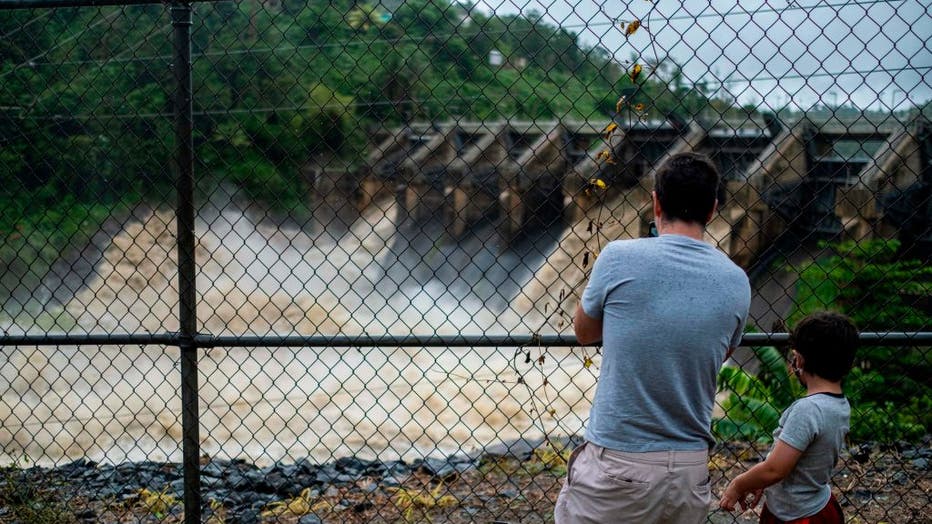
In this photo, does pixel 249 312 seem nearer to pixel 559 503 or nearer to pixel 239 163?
pixel 239 163

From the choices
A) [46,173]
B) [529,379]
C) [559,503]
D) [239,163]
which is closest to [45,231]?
[46,173]

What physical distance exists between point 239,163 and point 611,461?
17203 mm

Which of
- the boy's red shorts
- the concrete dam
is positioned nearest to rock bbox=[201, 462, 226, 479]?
the boy's red shorts

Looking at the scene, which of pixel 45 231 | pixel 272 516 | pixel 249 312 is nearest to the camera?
pixel 272 516

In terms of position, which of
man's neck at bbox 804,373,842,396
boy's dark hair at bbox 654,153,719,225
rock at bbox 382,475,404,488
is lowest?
rock at bbox 382,475,404,488

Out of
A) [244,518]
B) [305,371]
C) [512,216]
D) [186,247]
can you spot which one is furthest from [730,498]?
[512,216]

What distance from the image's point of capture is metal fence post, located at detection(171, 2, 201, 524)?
364 cm

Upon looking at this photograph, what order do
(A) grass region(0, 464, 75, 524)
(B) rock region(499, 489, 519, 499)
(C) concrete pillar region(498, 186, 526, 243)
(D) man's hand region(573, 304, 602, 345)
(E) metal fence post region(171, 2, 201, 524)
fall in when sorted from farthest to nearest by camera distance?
(C) concrete pillar region(498, 186, 526, 243)
(B) rock region(499, 489, 519, 499)
(A) grass region(0, 464, 75, 524)
(E) metal fence post region(171, 2, 201, 524)
(D) man's hand region(573, 304, 602, 345)

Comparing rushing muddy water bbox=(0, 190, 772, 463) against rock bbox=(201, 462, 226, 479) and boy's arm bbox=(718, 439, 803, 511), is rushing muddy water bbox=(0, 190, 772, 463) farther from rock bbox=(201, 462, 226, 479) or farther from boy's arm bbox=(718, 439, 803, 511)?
boy's arm bbox=(718, 439, 803, 511)

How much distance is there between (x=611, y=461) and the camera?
2.53 m

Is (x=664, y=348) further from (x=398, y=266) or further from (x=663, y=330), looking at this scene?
Answer: (x=398, y=266)

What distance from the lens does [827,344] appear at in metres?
2.74

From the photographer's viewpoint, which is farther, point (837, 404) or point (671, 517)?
point (837, 404)

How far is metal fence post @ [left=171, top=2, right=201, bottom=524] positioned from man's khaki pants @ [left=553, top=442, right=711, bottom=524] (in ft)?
6.00
